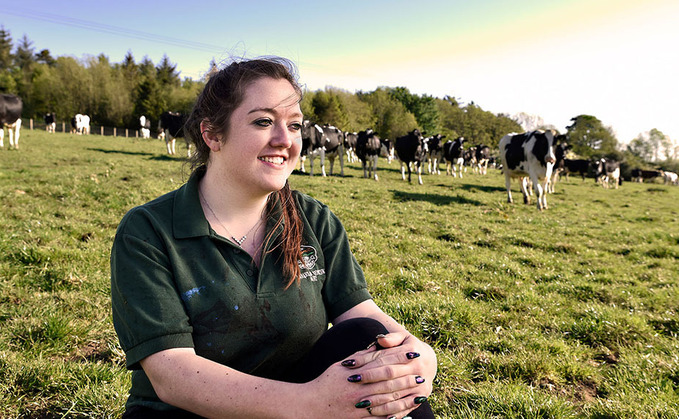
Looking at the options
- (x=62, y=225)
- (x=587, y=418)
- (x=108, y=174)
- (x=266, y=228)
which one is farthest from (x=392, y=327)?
(x=108, y=174)

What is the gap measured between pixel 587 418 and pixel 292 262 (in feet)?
8.88

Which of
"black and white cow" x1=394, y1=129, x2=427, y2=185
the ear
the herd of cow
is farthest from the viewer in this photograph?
"black and white cow" x1=394, y1=129, x2=427, y2=185

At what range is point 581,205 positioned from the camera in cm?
1798

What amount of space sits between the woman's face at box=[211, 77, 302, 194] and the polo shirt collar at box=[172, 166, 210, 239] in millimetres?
212

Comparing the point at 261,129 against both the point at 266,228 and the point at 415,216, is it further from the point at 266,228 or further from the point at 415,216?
the point at 415,216

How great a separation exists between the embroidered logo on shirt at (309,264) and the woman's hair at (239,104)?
0.15 ft

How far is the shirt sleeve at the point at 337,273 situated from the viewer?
7.58ft

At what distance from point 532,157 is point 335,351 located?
15237 millimetres

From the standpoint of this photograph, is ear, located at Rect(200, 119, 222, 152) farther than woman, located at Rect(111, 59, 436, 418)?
Yes

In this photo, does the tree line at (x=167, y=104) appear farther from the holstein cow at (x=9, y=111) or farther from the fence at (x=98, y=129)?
the holstein cow at (x=9, y=111)

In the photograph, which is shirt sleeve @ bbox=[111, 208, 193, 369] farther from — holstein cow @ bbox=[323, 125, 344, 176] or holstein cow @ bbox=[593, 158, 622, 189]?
holstein cow @ bbox=[593, 158, 622, 189]

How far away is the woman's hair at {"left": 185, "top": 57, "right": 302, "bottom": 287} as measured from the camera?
2.07 meters

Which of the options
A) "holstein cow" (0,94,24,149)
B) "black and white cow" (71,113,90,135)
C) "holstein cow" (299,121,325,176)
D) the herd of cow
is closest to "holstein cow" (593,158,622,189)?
the herd of cow

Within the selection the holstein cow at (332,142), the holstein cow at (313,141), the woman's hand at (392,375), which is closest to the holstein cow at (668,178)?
the holstein cow at (332,142)
